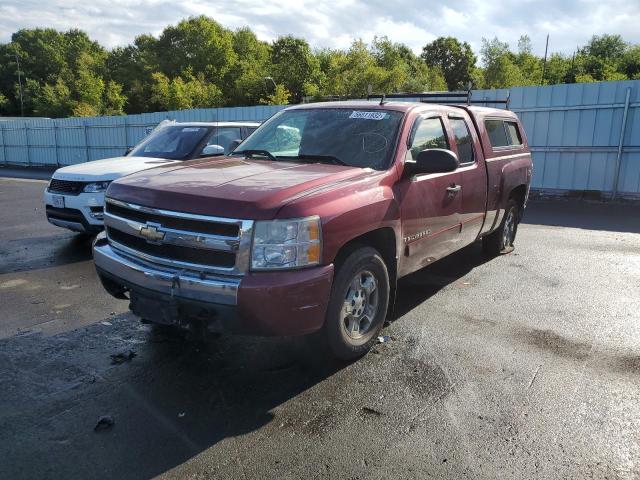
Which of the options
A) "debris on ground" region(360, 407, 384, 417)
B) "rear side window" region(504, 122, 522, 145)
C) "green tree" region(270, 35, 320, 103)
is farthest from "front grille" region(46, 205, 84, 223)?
"green tree" region(270, 35, 320, 103)

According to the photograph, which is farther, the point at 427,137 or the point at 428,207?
the point at 427,137

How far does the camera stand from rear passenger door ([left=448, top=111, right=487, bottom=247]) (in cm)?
524

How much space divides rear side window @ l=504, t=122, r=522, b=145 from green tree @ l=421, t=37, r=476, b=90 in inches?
3000

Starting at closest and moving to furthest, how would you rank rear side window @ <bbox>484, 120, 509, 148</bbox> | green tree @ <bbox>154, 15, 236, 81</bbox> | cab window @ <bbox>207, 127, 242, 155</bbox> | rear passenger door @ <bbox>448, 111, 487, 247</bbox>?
rear passenger door @ <bbox>448, 111, 487, 247</bbox>, rear side window @ <bbox>484, 120, 509, 148</bbox>, cab window @ <bbox>207, 127, 242, 155</bbox>, green tree @ <bbox>154, 15, 236, 81</bbox>

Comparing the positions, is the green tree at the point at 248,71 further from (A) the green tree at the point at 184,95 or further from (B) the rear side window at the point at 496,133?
(B) the rear side window at the point at 496,133

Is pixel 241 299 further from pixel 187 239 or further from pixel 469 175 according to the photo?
pixel 469 175

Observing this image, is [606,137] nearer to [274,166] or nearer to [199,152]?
[199,152]

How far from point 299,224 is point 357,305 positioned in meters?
0.98

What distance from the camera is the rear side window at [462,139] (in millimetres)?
5273

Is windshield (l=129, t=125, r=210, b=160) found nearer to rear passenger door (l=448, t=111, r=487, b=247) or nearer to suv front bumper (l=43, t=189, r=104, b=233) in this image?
suv front bumper (l=43, t=189, r=104, b=233)

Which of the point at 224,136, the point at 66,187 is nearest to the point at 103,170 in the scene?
the point at 66,187

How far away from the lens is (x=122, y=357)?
399cm

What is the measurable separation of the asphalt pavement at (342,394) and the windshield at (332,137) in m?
1.57

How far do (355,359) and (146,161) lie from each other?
16.7ft
